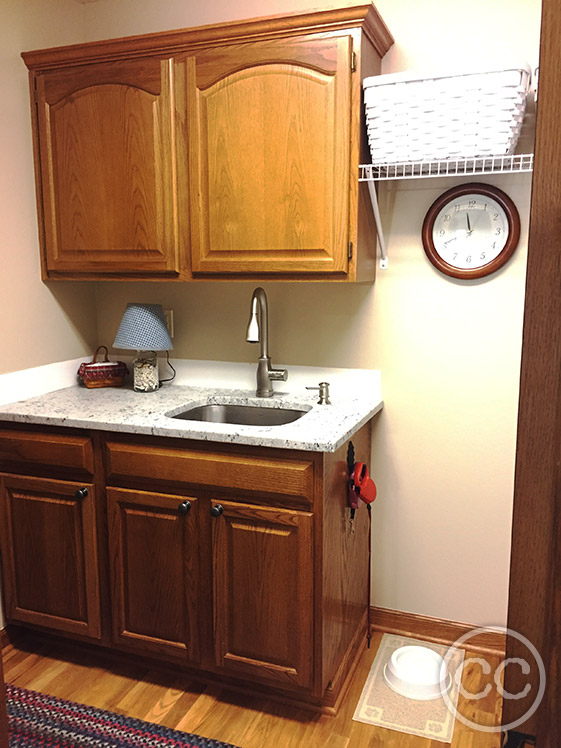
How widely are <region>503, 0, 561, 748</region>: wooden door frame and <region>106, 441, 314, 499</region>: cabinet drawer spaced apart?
128 centimetres

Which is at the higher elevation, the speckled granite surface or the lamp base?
the lamp base

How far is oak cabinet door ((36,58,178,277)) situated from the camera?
2.20 metres

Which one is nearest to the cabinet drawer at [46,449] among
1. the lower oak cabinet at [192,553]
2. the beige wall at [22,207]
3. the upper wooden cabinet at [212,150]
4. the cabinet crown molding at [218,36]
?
the lower oak cabinet at [192,553]

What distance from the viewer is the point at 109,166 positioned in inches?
89.7

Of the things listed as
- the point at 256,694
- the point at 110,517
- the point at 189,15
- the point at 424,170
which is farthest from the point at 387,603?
the point at 189,15

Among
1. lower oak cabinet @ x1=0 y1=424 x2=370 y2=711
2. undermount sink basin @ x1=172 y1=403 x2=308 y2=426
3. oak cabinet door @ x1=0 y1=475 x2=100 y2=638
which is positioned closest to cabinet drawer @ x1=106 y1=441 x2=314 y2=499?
lower oak cabinet @ x1=0 y1=424 x2=370 y2=711

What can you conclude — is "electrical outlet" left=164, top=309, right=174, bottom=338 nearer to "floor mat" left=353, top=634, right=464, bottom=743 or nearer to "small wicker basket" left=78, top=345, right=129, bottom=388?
"small wicker basket" left=78, top=345, right=129, bottom=388

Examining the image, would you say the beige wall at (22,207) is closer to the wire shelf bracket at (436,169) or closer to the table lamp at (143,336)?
the table lamp at (143,336)

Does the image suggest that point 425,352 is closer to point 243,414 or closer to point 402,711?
point 243,414

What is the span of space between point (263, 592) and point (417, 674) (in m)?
0.66

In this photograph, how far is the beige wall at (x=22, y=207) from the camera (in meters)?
2.31

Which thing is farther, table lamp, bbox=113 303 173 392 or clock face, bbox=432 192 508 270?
table lamp, bbox=113 303 173 392

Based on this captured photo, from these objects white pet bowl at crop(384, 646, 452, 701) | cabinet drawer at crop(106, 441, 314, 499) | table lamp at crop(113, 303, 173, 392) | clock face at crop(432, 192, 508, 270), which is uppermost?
clock face at crop(432, 192, 508, 270)

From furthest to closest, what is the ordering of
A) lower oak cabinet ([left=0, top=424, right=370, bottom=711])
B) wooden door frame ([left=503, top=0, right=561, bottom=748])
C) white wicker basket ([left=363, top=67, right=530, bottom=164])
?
lower oak cabinet ([left=0, top=424, right=370, bottom=711])
white wicker basket ([left=363, top=67, right=530, bottom=164])
wooden door frame ([left=503, top=0, right=561, bottom=748])
